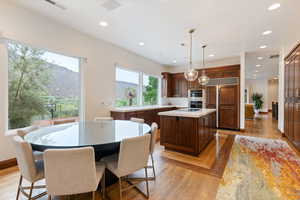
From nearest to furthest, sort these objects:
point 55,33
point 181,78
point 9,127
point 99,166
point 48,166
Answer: point 48,166 → point 99,166 → point 9,127 → point 55,33 → point 181,78

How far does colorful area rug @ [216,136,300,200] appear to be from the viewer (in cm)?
178

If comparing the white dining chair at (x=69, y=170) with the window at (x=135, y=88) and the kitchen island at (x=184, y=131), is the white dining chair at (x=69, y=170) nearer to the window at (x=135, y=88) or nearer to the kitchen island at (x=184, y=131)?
the kitchen island at (x=184, y=131)

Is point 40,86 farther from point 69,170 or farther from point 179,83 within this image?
point 179,83

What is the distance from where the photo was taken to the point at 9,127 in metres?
2.56

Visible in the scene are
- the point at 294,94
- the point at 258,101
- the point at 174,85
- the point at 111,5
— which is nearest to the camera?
the point at 111,5

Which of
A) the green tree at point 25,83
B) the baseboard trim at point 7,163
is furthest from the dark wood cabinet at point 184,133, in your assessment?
the baseboard trim at point 7,163

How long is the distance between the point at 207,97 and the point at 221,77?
3.11 ft

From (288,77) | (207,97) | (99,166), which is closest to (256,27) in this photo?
(288,77)

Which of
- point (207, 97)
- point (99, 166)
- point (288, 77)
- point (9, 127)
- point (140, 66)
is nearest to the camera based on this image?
point (99, 166)

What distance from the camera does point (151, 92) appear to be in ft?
20.4

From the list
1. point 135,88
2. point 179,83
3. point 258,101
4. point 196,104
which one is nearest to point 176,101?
point 179,83

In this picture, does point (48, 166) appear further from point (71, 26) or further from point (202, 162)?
point (71, 26)

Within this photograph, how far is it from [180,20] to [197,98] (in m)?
3.55

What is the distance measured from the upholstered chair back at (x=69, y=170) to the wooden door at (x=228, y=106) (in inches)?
211
